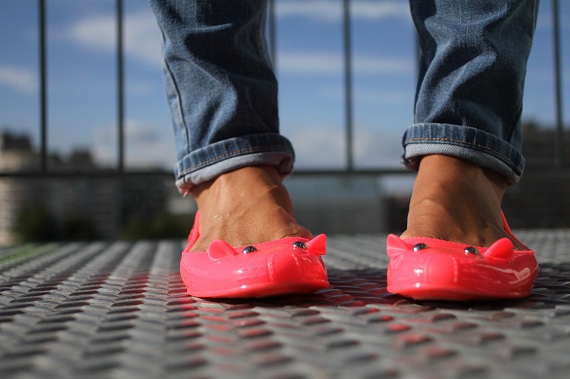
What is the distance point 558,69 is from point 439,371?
6.15 ft

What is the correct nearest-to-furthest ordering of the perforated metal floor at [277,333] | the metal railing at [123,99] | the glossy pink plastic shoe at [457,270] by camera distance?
the perforated metal floor at [277,333]
the glossy pink plastic shoe at [457,270]
the metal railing at [123,99]

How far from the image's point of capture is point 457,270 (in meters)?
0.64

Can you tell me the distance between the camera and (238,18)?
871 mm

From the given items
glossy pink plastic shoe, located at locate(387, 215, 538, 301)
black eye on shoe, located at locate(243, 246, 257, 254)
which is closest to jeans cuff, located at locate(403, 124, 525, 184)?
glossy pink plastic shoe, located at locate(387, 215, 538, 301)

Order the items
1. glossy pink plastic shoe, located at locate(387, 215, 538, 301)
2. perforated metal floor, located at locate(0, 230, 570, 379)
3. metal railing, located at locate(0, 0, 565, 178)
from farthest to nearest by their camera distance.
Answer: metal railing, located at locate(0, 0, 565, 178), glossy pink plastic shoe, located at locate(387, 215, 538, 301), perforated metal floor, located at locate(0, 230, 570, 379)

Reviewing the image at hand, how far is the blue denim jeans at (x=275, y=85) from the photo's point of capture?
0.80m

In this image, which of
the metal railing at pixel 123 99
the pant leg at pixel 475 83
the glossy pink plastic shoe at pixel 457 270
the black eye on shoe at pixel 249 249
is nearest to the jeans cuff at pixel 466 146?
the pant leg at pixel 475 83

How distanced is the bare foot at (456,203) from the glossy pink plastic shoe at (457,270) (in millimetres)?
29

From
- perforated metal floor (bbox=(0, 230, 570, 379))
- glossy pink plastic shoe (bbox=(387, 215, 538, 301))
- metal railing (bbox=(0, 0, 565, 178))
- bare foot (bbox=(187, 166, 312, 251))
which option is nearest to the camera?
perforated metal floor (bbox=(0, 230, 570, 379))

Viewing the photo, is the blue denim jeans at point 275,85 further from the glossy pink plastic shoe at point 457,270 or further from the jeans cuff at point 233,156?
the glossy pink plastic shoe at point 457,270

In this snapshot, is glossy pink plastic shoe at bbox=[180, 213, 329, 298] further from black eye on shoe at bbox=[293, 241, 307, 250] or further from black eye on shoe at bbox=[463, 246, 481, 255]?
black eye on shoe at bbox=[463, 246, 481, 255]

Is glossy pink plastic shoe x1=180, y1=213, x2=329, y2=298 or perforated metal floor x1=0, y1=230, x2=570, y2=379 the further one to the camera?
glossy pink plastic shoe x1=180, y1=213, x2=329, y2=298

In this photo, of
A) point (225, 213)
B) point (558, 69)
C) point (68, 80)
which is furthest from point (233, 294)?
point (68, 80)

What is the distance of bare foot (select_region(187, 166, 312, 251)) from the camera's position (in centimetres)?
78
